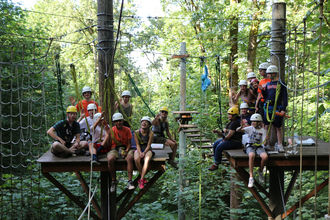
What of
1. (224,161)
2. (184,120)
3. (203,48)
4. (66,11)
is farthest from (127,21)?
(224,161)

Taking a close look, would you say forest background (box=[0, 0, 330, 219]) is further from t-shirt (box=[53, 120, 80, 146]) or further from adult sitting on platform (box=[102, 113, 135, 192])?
adult sitting on platform (box=[102, 113, 135, 192])

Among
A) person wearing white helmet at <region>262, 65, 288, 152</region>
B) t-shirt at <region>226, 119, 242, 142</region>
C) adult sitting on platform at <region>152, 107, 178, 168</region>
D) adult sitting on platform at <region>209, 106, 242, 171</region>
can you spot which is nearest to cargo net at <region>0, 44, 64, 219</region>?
adult sitting on platform at <region>152, 107, 178, 168</region>

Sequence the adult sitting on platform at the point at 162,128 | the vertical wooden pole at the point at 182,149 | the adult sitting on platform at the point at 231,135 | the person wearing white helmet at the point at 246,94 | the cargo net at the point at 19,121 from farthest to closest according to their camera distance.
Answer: the vertical wooden pole at the point at 182,149 < the cargo net at the point at 19,121 < the adult sitting on platform at the point at 162,128 < the person wearing white helmet at the point at 246,94 < the adult sitting on platform at the point at 231,135

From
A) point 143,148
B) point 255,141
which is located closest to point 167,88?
point 143,148

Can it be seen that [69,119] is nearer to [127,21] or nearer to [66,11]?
[66,11]

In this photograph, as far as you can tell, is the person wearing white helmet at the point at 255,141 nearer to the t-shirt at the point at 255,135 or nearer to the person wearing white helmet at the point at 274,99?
the t-shirt at the point at 255,135

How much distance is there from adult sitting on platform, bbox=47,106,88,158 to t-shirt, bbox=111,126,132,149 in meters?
0.54

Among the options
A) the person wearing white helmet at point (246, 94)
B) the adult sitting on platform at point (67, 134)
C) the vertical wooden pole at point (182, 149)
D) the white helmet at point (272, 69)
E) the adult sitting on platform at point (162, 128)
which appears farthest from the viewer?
the vertical wooden pole at point (182, 149)

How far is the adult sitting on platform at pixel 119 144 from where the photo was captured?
4.60 m

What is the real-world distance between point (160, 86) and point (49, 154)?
10268mm

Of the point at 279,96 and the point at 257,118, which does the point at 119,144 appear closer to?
the point at 257,118

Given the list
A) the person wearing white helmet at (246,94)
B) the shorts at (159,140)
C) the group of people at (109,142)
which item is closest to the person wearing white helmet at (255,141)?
the person wearing white helmet at (246,94)

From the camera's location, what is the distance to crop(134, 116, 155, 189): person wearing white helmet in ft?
15.0

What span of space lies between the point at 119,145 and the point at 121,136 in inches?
5.6
